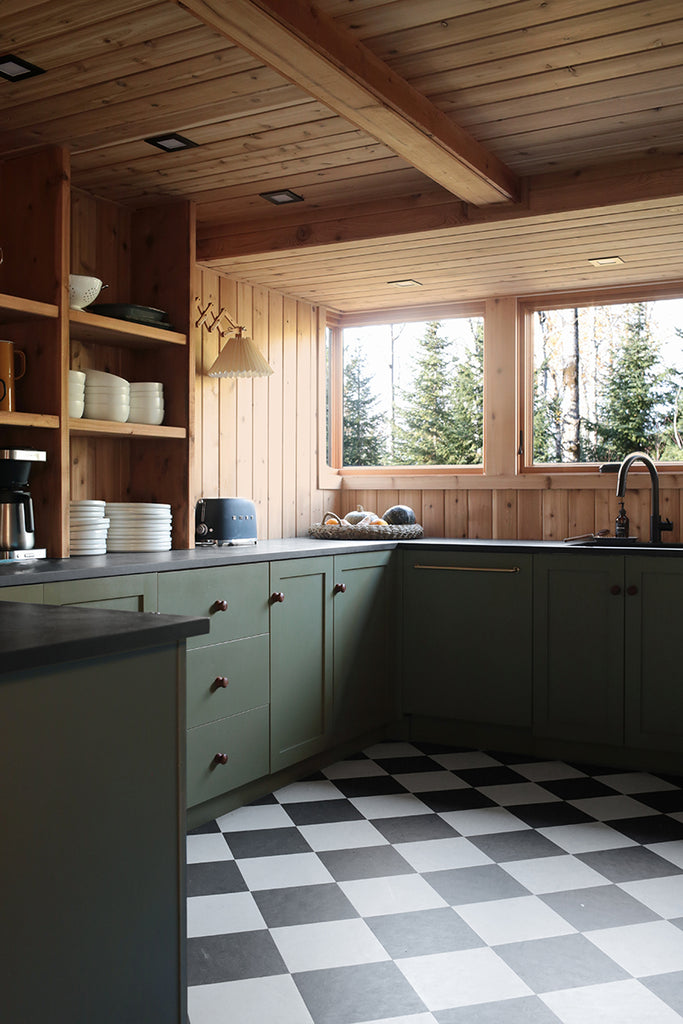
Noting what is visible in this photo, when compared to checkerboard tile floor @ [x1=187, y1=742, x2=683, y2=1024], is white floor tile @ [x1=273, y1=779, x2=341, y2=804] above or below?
above

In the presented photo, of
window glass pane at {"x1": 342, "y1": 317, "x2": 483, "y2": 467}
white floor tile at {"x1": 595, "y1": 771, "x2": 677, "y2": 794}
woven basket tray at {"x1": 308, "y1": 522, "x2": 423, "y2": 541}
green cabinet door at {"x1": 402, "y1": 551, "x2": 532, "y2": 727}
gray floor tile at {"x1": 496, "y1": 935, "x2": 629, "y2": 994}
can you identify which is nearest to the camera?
gray floor tile at {"x1": 496, "y1": 935, "x2": 629, "y2": 994}

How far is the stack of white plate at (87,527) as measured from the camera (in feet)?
10.5

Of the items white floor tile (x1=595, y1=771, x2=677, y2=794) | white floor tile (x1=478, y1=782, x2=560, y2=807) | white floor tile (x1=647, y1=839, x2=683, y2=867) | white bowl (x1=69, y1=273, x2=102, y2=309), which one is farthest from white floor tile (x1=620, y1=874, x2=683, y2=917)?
white bowl (x1=69, y1=273, x2=102, y2=309)

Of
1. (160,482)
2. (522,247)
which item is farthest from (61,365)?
(522,247)

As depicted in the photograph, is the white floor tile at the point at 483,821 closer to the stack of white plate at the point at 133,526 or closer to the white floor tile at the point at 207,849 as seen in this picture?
the white floor tile at the point at 207,849

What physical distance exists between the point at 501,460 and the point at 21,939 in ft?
12.2

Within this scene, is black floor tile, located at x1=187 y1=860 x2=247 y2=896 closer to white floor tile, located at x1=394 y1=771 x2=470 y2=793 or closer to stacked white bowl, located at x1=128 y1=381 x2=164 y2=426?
white floor tile, located at x1=394 y1=771 x2=470 y2=793

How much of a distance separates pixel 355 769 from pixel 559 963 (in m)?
1.59

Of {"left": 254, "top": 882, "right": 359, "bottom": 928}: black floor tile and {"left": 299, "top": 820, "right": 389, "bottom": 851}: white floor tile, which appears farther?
{"left": 299, "top": 820, "right": 389, "bottom": 851}: white floor tile

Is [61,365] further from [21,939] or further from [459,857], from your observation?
[21,939]

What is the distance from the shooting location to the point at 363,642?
3.90 meters

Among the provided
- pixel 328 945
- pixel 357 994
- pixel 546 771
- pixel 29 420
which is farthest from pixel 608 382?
pixel 357 994

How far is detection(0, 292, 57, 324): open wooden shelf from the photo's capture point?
2877mm

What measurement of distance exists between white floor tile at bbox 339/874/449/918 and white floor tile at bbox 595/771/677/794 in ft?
3.73
